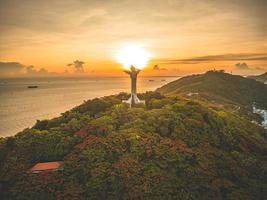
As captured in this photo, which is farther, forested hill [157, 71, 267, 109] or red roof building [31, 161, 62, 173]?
forested hill [157, 71, 267, 109]

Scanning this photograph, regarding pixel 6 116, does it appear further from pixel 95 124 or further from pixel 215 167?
pixel 215 167

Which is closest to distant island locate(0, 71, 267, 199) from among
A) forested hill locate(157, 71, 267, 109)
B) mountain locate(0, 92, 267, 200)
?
mountain locate(0, 92, 267, 200)

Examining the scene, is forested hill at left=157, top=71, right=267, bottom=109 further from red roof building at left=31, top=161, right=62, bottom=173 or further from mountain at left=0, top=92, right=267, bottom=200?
red roof building at left=31, top=161, right=62, bottom=173

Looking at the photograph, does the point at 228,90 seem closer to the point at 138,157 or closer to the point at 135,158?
the point at 138,157

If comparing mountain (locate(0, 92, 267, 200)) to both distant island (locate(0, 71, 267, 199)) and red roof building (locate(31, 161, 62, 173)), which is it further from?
red roof building (locate(31, 161, 62, 173))

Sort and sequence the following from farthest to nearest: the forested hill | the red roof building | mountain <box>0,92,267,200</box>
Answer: the forested hill
the red roof building
mountain <box>0,92,267,200</box>

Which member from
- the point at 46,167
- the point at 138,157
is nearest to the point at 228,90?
the point at 138,157

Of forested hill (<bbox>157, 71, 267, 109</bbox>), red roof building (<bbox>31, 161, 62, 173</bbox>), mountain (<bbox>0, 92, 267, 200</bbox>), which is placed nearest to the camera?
mountain (<bbox>0, 92, 267, 200</bbox>)
